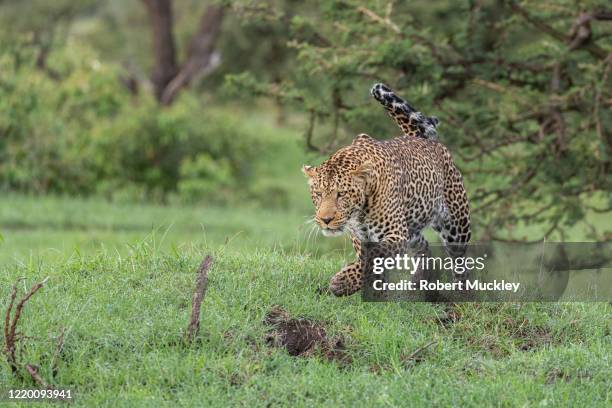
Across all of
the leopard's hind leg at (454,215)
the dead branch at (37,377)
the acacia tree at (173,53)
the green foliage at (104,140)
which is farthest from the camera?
the acacia tree at (173,53)

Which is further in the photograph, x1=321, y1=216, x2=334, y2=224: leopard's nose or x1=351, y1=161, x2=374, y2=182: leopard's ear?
x1=351, y1=161, x2=374, y2=182: leopard's ear

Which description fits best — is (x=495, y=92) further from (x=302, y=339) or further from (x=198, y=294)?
(x=198, y=294)

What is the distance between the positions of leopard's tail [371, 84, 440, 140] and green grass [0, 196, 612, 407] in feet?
→ 3.87

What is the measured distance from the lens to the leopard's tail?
8188 millimetres

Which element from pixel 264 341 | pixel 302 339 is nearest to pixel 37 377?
pixel 264 341

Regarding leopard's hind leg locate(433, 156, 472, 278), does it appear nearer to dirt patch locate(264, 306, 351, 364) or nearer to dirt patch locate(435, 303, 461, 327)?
dirt patch locate(435, 303, 461, 327)

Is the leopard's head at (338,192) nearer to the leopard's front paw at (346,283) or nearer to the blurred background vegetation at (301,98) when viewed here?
the leopard's front paw at (346,283)

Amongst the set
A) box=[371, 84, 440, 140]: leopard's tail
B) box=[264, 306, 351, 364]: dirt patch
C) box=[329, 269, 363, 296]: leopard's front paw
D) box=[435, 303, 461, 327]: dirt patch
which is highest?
box=[371, 84, 440, 140]: leopard's tail

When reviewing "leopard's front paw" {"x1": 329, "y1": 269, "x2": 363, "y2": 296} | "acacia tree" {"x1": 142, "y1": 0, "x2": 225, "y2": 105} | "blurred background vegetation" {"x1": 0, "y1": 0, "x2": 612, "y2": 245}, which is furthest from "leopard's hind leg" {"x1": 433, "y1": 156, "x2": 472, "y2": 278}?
"acacia tree" {"x1": 142, "y1": 0, "x2": 225, "y2": 105}

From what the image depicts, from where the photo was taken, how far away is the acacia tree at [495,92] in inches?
449

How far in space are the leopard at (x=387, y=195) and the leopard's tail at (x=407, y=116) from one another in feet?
0.03

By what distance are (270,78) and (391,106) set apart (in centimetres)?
2428

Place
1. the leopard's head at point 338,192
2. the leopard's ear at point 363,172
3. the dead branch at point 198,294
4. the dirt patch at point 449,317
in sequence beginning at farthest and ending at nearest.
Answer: the dirt patch at point 449,317 → the leopard's ear at point 363,172 → the leopard's head at point 338,192 → the dead branch at point 198,294

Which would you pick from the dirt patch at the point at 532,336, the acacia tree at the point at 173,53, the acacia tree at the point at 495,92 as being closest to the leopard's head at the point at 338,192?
the dirt patch at the point at 532,336
